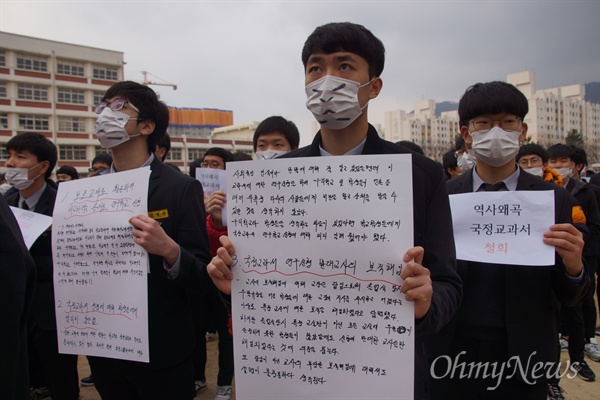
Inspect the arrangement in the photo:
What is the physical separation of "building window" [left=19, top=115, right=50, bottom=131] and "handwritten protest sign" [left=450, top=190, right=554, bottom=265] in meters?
56.3

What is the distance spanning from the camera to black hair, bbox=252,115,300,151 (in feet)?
11.3

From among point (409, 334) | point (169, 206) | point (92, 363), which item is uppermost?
point (169, 206)

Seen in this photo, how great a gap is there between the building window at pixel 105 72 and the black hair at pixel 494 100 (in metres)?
59.9

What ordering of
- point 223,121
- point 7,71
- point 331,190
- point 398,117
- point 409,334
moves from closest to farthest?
point 409,334, point 331,190, point 7,71, point 223,121, point 398,117

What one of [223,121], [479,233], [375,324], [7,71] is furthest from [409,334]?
[223,121]

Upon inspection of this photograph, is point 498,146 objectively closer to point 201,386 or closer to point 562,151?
point 201,386

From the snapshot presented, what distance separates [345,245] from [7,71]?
58.9 m

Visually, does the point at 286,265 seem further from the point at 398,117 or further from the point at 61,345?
the point at 398,117

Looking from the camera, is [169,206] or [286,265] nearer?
[286,265]

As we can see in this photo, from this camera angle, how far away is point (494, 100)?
2346 millimetres

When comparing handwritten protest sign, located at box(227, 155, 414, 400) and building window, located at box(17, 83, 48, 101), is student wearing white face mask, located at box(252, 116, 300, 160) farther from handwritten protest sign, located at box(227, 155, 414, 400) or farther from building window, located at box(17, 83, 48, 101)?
building window, located at box(17, 83, 48, 101)

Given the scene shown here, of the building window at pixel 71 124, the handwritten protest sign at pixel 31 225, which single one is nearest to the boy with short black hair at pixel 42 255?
the handwritten protest sign at pixel 31 225

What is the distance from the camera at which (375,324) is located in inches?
52.8

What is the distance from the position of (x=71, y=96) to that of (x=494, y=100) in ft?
193
